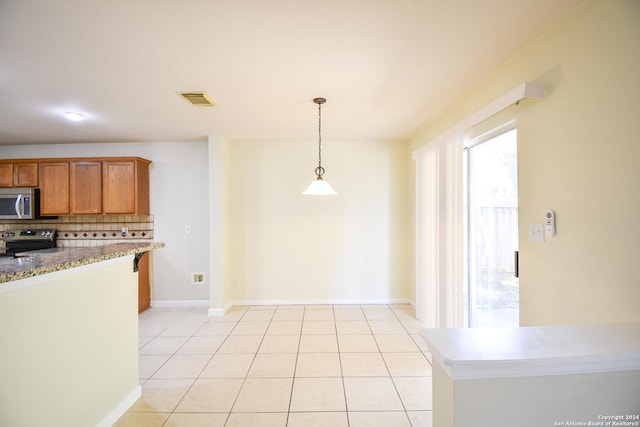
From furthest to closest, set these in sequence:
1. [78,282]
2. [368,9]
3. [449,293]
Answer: [449,293]
[78,282]
[368,9]

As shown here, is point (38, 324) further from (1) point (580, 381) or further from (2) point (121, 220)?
(2) point (121, 220)

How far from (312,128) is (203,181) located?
1869mm

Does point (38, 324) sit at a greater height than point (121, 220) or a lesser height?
lesser

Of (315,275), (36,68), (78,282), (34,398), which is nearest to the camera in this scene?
(34,398)

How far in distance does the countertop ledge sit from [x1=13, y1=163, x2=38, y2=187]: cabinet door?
5.17 m

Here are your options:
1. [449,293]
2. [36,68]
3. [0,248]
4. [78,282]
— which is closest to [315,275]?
[449,293]

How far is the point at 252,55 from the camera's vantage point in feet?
6.15

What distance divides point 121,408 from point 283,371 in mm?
1179

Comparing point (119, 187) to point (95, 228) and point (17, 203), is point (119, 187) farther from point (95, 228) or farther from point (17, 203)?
point (17, 203)

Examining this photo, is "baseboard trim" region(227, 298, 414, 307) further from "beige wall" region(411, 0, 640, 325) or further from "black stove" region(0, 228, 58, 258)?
"black stove" region(0, 228, 58, 258)

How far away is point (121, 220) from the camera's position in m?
4.10

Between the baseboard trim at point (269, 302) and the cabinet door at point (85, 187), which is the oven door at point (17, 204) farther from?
the baseboard trim at point (269, 302)

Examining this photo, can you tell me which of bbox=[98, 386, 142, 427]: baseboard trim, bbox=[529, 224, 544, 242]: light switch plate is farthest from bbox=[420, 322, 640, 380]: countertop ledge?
bbox=[98, 386, 142, 427]: baseboard trim

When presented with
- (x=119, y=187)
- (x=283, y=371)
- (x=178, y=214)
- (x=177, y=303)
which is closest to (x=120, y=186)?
(x=119, y=187)
